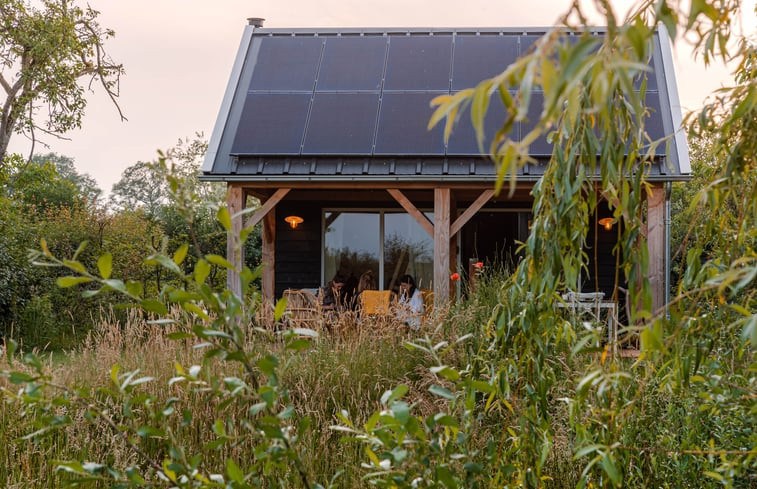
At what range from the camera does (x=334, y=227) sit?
1250cm

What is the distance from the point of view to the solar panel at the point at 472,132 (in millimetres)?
8883

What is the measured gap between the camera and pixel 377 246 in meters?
12.5

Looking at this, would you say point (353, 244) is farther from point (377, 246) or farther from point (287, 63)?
point (287, 63)

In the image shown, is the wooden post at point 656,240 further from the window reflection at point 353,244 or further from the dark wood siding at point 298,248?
the dark wood siding at point 298,248

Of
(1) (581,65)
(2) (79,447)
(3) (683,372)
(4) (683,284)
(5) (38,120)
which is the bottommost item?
(2) (79,447)

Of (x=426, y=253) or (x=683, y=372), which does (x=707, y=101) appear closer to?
(x=683, y=372)

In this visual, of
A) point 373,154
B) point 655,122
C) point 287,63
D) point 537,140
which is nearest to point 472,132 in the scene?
point 537,140

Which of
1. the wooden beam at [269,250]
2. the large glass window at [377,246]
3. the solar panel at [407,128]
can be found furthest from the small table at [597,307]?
the wooden beam at [269,250]

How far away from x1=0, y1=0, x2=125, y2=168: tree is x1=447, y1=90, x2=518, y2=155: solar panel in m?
6.46

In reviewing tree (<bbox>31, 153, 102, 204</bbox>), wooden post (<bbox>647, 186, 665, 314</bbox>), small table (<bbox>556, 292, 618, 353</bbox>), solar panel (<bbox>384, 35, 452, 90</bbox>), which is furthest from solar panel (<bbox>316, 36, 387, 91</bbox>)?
tree (<bbox>31, 153, 102, 204</bbox>)

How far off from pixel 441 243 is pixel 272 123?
2550 mm

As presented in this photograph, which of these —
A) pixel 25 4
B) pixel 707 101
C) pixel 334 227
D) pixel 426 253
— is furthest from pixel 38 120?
pixel 707 101

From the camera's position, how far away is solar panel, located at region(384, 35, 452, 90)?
10.1 metres

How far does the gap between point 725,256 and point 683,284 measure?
16 centimetres
